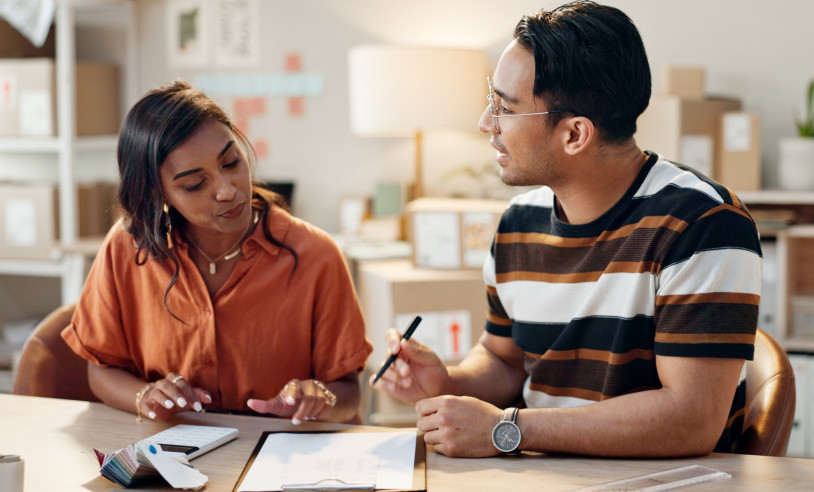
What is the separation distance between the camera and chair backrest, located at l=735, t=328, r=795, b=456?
1352mm

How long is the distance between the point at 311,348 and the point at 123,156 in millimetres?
518

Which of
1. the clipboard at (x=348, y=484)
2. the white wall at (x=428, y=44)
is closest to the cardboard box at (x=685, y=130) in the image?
the white wall at (x=428, y=44)

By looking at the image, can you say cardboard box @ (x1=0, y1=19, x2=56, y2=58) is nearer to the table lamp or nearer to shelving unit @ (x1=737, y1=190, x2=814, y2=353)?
the table lamp

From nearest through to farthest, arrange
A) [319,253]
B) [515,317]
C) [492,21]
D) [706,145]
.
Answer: [515,317]
[319,253]
[706,145]
[492,21]

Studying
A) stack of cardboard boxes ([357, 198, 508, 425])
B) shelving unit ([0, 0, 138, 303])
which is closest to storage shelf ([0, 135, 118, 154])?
shelving unit ([0, 0, 138, 303])

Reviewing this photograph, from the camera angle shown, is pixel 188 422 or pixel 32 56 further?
pixel 32 56

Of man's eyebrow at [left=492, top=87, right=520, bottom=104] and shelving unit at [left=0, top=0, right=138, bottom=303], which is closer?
→ man's eyebrow at [left=492, top=87, right=520, bottom=104]

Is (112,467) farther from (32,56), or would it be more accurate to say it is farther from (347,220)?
(32,56)

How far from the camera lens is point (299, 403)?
1420mm

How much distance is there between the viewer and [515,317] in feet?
5.14

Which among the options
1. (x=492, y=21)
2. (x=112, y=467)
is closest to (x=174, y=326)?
(x=112, y=467)

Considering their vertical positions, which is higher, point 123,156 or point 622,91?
point 622,91

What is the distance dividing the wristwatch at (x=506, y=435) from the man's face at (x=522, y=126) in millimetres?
433

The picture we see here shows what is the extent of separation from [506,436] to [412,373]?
0.26 metres
